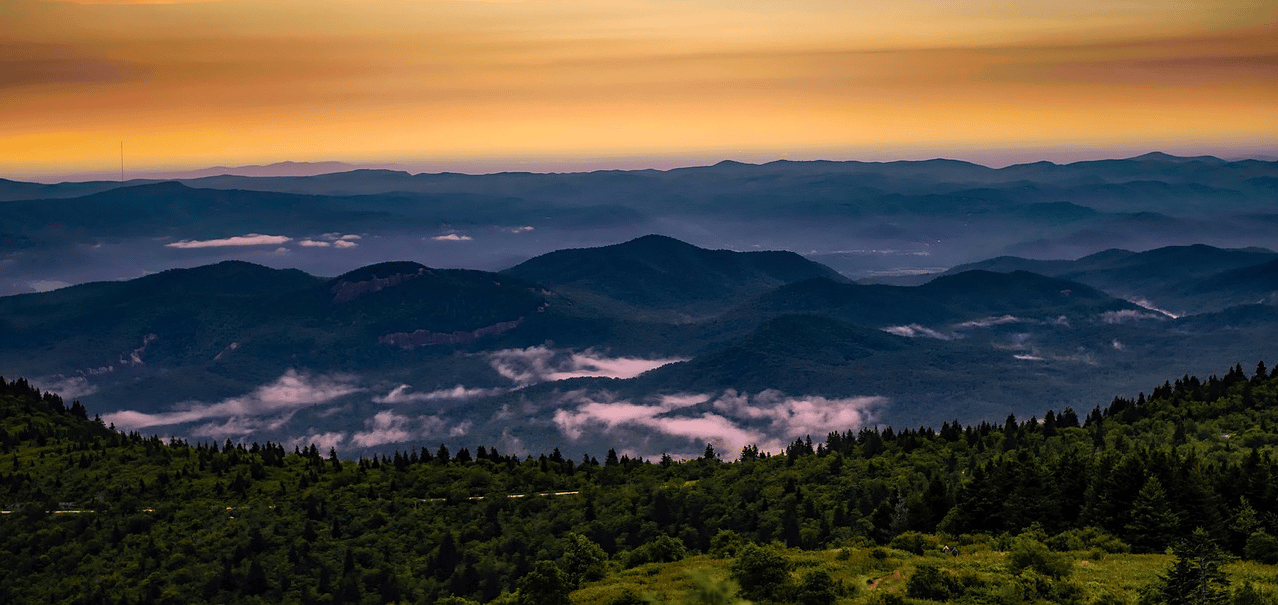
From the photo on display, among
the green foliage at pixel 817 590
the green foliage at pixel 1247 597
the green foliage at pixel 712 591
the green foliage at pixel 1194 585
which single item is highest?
the green foliage at pixel 712 591

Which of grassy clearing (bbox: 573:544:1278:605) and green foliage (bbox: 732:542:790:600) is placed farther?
green foliage (bbox: 732:542:790:600)

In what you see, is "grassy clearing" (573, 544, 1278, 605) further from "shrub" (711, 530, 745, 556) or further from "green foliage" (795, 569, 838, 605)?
"shrub" (711, 530, 745, 556)

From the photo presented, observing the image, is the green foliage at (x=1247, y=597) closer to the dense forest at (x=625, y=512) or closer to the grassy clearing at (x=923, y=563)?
the grassy clearing at (x=923, y=563)

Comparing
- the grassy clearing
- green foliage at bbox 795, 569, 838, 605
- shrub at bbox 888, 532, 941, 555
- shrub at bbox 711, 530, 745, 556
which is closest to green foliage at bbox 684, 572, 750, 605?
the grassy clearing

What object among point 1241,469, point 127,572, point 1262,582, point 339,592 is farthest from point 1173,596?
point 127,572

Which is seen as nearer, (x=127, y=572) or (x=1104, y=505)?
(x=1104, y=505)

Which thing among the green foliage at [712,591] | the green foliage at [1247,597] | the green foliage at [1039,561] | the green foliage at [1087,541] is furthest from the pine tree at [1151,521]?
the green foliage at [712,591]

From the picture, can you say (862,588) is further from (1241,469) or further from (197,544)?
(197,544)
